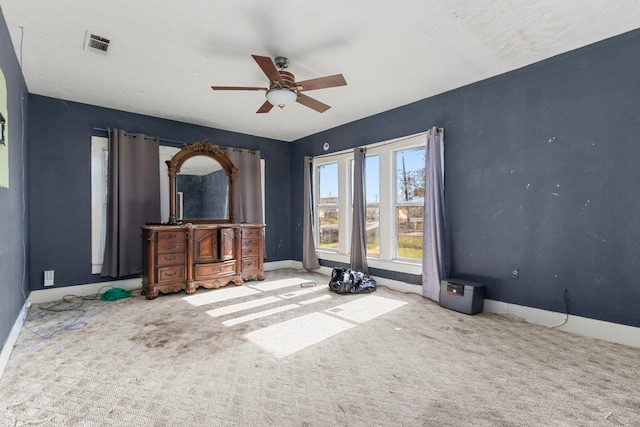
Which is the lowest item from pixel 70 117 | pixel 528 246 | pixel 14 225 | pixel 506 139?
pixel 528 246

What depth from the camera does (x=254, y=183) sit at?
5.54 metres

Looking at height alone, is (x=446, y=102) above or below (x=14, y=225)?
above

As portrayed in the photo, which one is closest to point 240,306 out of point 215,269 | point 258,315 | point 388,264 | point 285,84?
point 258,315

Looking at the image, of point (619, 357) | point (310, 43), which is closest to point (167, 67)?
point (310, 43)

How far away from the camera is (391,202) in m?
4.49

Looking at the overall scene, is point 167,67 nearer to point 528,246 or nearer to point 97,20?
point 97,20

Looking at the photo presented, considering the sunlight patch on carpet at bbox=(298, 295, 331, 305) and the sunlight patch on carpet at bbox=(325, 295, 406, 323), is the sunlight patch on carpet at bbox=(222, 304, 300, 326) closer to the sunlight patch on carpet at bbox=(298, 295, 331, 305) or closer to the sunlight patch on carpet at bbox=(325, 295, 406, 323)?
the sunlight patch on carpet at bbox=(298, 295, 331, 305)

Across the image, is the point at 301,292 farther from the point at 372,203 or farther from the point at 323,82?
the point at 323,82

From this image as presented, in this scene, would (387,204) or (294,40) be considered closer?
(294,40)

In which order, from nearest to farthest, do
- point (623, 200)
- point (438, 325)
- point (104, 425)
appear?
point (104, 425), point (623, 200), point (438, 325)

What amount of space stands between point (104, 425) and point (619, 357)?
11.4 ft

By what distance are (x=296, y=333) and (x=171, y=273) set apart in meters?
2.21

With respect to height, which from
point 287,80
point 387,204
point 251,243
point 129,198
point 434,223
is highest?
point 287,80

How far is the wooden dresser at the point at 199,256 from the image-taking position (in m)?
3.99
